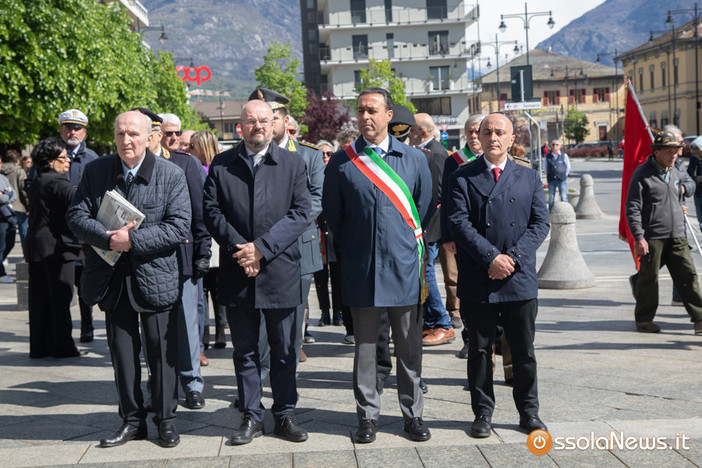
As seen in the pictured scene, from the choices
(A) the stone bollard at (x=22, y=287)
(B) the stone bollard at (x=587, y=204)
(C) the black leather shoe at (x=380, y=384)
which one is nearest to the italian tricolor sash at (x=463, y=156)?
(C) the black leather shoe at (x=380, y=384)

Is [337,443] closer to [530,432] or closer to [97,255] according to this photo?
[530,432]

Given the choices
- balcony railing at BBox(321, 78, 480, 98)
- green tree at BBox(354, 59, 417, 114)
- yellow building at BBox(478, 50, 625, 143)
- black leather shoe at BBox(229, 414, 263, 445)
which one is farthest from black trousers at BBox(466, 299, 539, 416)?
yellow building at BBox(478, 50, 625, 143)

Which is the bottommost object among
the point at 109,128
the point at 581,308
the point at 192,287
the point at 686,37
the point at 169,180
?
the point at 581,308

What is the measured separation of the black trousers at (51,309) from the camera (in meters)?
8.14

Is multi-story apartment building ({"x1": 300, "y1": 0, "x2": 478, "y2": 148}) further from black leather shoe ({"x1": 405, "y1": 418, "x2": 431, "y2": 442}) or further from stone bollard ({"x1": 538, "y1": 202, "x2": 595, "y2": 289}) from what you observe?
black leather shoe ({"x1": 405, "y1": 418, "x2": 431, "y2": 442})

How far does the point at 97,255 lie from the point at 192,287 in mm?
1070

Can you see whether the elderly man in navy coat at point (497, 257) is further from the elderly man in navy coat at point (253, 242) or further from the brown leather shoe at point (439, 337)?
the brown leather shoe at point (439, 337)

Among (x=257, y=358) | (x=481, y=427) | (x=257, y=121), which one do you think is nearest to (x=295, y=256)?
(x=257, y=358)

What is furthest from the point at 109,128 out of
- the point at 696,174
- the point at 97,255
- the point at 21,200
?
the point at 97,255

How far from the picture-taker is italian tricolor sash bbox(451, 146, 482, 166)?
737 cm

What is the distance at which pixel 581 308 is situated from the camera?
9938mm

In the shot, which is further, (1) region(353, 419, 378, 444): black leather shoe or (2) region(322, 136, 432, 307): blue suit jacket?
(2) region(322, 136, 432, 307): blue suit jacket

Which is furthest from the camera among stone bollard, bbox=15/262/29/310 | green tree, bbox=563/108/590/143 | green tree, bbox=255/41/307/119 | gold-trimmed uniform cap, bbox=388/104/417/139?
green tree, bbox=563/108/590/143

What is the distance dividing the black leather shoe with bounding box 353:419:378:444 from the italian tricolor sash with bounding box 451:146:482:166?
2801mm
